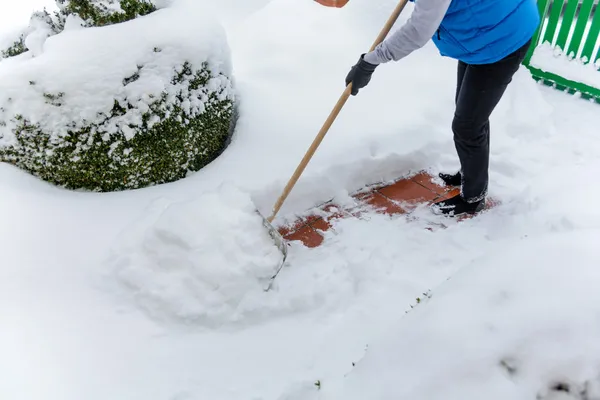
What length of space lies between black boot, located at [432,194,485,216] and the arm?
1071mm

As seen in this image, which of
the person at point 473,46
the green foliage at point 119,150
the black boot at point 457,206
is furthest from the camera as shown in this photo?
the black boot at point 457,206

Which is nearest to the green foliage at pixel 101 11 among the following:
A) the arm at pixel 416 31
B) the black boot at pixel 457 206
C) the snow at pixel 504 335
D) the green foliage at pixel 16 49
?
the green foliage at pixel 16 49

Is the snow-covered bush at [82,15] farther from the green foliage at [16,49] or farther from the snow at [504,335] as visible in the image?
the snow at [504,335]

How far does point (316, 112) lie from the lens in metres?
3.45

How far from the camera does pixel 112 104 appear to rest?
239 cm

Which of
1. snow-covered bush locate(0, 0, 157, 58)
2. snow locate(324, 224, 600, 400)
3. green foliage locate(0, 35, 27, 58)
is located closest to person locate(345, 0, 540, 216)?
snow locate(324, 224, 600, 400)

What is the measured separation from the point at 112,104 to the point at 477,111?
6.69 feet

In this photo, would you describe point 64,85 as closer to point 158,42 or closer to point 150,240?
point 158,42

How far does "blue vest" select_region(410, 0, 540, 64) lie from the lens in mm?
2012

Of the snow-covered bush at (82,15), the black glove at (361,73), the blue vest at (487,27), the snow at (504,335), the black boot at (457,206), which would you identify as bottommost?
the black boot at (457,206)

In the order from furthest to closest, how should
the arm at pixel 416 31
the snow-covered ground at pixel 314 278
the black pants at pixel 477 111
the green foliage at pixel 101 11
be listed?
1. the green foliage at pixel 101 11
2. the black pants at pixel 477 111
3. the arm at pixel 416 31
4. the snow-covered ground at pixel 314 278

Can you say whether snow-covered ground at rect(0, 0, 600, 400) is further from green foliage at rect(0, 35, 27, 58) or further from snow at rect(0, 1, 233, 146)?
green foliage at rect(0, 35, 27, 58)

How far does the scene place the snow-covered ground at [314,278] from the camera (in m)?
0.97

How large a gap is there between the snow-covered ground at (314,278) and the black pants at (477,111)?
0.30m
